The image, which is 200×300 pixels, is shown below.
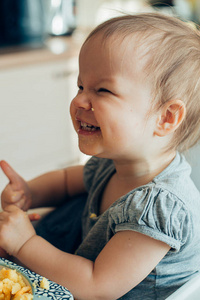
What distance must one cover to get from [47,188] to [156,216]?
35cm

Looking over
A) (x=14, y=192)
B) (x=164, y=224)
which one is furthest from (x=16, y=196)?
(x=164, y=224)

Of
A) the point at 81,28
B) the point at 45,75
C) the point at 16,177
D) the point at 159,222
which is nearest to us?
the point at 159,222

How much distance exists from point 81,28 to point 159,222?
1.91 meters

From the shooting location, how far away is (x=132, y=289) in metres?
0.66

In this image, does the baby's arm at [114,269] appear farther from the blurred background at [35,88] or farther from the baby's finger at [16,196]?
the blurred background at [35,88]

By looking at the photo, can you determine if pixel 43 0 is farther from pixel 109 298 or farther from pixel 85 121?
pixel 109 298

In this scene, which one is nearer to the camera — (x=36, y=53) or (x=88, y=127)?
(x=88, y=127)

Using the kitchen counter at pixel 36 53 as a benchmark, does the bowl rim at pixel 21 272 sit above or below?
above

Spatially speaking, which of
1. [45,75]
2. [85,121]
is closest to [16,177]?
[85,121]

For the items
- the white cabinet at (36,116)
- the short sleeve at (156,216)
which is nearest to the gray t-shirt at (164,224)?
the short sleeve at (156,216)

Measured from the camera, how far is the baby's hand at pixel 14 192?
795 mm

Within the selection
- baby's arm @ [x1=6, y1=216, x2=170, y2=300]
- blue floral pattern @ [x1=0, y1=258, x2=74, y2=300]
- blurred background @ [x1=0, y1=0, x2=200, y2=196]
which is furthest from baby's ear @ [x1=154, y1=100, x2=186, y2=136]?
blurred background @ [x1=0, y1=0, x2=200, y2=196]

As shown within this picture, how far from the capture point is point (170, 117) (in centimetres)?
65

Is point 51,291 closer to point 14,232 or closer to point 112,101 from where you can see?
point 14,232
